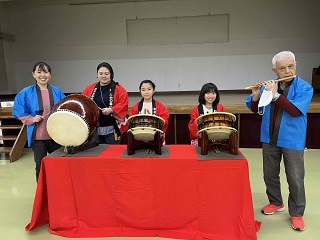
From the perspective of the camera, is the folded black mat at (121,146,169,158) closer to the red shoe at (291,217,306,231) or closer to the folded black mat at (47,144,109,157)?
the folded black mat at (47,144,109,157)

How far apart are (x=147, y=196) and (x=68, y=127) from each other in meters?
0.80

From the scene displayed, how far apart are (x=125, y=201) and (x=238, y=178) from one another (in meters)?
0.87

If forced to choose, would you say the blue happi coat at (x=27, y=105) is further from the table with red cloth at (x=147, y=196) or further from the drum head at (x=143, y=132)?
the drum head at (x=143, y=132)

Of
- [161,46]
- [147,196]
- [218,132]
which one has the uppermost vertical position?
[161,46]

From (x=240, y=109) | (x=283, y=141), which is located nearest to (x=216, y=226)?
(x=283, y=141)

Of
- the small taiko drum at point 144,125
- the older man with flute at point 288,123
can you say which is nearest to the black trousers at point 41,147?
the small taiko drum at point 144,125

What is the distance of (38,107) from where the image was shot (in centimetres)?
253

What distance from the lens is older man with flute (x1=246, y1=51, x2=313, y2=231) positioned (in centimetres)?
196

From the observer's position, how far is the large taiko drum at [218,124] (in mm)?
1883

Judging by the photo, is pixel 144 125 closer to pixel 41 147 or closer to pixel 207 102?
pixel 207 102

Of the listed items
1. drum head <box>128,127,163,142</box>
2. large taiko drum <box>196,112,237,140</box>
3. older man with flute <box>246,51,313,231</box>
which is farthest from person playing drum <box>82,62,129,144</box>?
older man with flute <box>246,51,313,231</box>

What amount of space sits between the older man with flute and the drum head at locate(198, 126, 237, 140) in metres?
0.35

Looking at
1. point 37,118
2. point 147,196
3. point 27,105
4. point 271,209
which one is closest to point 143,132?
point 147,196

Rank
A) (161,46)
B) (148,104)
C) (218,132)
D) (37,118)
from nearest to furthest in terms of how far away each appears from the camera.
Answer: (218,132) → (37,118) → (148,104) → (161,46)
